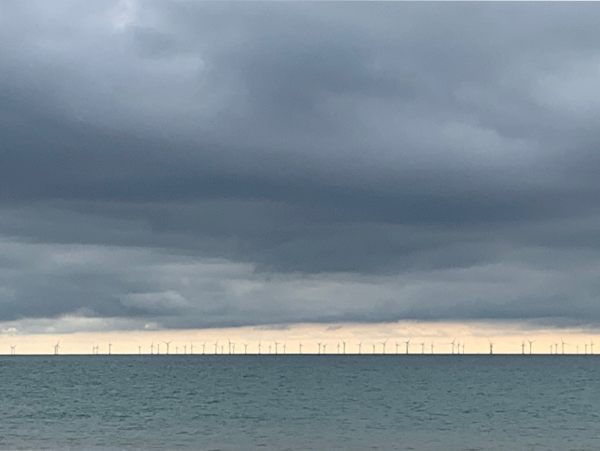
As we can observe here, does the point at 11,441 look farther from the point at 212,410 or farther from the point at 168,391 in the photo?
the point at 168,391

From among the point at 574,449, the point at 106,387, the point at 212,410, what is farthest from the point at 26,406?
the point at 574,449

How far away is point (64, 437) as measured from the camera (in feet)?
241

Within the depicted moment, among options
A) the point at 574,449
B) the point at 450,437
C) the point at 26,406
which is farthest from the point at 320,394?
the point at 574,449

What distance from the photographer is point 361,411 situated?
103562mm

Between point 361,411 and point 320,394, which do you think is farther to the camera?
point 320,394

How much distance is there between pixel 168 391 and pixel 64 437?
70.8m

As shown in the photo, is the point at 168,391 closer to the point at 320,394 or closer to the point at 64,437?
the point at 320,394

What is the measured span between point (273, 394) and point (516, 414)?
4463cm

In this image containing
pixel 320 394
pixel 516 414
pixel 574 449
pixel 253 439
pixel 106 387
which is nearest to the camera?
pixel 574 449

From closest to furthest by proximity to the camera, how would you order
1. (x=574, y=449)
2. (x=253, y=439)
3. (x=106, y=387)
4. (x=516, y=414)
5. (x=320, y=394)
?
(x=574, y=449) → (x=253, y=439) → (x=516, y=414) → (x=320, y=394) → (x=106, y=387)

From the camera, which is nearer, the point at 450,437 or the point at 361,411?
the point at 450,437

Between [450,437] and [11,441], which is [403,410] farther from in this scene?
[11,441]

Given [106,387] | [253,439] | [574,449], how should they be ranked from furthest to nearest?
[106,387] < [253,439] < [574,449]

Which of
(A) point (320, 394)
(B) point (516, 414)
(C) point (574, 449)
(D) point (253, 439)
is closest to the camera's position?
(C) point (574, 449)
